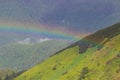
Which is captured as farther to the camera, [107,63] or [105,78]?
[107,63]

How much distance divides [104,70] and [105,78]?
14.6m

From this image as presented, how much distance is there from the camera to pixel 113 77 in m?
170

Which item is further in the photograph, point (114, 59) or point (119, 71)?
point (114, 59)

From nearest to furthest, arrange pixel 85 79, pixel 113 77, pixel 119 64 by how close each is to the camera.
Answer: pixel 113 77 → pixel 119 64 → pixel 85 79

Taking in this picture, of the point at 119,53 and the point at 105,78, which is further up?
the point at 119,53

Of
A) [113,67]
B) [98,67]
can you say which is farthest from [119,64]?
[98,67]

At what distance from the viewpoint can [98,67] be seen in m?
Answer: 200

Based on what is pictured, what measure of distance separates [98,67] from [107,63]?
26.3 ft

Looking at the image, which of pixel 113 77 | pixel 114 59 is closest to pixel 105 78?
pixel 113 77

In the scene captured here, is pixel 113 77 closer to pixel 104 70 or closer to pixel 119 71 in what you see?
pixel 119 71

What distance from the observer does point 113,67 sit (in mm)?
182500

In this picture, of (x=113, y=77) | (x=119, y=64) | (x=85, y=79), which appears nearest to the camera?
(x=113, y=77)

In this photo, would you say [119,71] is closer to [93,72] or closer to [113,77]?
[113,77]

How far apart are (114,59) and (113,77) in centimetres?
2268
